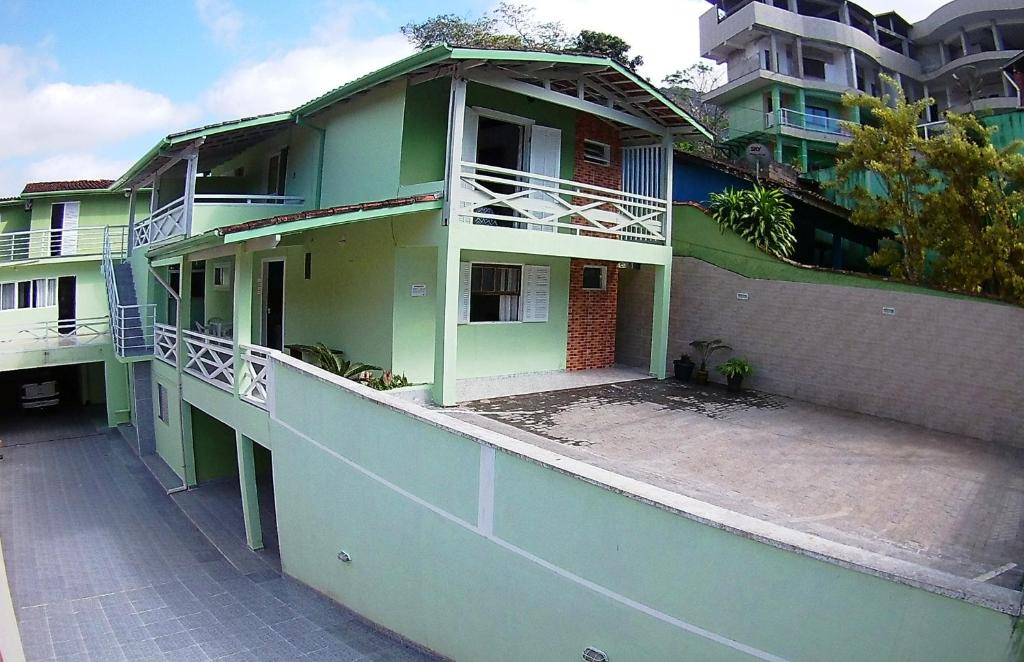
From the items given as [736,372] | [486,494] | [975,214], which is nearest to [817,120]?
[975,214]

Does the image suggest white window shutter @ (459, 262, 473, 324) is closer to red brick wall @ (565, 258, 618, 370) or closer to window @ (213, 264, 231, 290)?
red brick wall @ (565, 258, 618, 370)

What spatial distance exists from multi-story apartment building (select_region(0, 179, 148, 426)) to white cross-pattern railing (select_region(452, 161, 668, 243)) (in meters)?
12.9

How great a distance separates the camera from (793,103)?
31.0 meters

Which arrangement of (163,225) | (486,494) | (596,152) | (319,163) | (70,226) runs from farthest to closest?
(70,226) → (163,225) → (596,152) → (319,163) → (486,494)

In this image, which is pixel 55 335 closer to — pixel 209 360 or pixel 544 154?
pixel 209 360

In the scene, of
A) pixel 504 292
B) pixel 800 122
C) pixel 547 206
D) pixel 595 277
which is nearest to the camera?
pixel 547 206

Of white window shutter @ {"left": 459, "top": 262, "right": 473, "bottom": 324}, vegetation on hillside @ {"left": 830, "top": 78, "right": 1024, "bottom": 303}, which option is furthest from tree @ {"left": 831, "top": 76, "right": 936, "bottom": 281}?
white window shutter @ {"left": 459, "top": 262, "right": 473, "bottom": 324}

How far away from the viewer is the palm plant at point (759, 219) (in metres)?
12.3

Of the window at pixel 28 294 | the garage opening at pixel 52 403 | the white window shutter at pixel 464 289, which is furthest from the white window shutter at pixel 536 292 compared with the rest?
the window at pixel 28 294

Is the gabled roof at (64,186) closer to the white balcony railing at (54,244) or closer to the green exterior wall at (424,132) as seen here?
the white balcony railing at (54,244)

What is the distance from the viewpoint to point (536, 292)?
1217 centimetres

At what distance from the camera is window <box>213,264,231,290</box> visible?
14.7 meters

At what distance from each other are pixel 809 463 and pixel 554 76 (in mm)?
6839

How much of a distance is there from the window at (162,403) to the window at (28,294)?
27.9 ft
